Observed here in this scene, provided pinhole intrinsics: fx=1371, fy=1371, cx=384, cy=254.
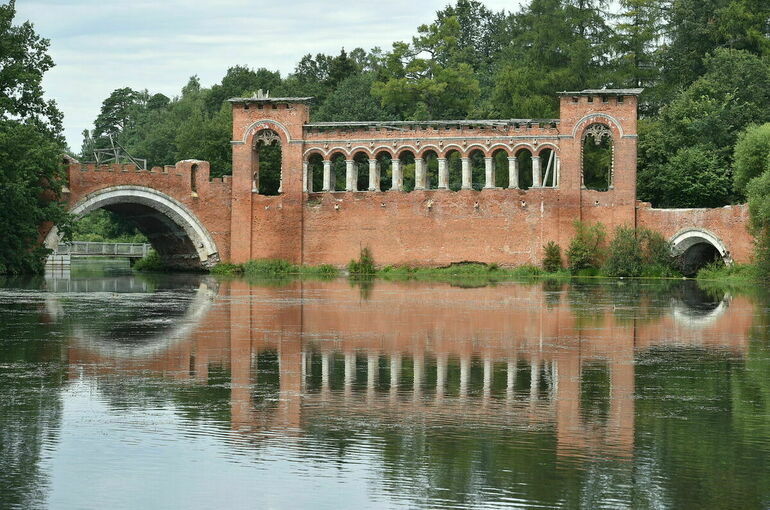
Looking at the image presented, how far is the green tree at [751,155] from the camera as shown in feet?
164

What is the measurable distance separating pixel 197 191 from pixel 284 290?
14905mm

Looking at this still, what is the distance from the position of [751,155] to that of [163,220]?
23095mm

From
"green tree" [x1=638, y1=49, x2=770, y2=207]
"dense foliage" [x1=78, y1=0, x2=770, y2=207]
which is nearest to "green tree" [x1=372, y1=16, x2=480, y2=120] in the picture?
"dense foliage" [x1=78, y1=0, x2=770, y2=207]

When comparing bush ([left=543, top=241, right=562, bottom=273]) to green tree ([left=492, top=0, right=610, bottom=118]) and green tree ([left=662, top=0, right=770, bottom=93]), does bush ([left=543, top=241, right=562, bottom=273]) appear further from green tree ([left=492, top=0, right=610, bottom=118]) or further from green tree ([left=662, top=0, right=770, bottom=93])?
green tree ([left=662, top=0, right=770, bottom=93])

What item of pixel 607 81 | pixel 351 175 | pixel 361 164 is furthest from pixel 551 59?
pixel 351 175

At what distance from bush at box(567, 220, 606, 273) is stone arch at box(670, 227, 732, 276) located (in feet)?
8.90

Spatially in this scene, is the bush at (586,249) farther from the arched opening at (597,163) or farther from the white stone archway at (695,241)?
the arched opening at (597,163)

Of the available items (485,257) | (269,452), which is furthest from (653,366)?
(485,257)

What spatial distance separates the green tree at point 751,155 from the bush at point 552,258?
7214 millimetres

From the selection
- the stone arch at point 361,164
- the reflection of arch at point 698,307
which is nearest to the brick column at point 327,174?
the stone arch at point 361,164

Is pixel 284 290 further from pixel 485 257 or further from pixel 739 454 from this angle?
pixel 739 454

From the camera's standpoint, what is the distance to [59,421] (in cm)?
1563

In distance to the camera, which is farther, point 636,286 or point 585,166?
point 585,166

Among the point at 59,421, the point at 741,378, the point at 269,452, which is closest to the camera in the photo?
the point at 269,452
